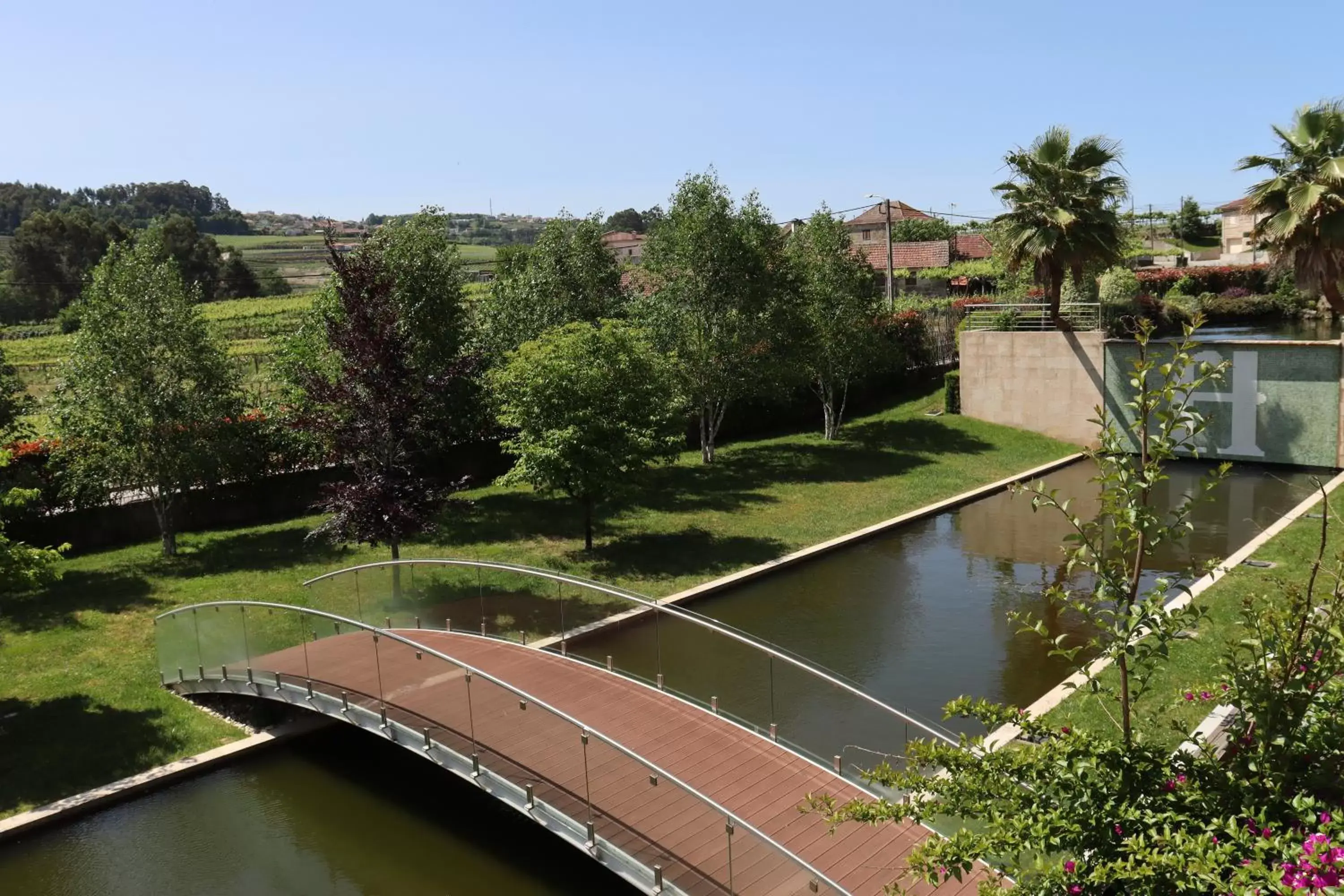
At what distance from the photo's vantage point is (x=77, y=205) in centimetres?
12150

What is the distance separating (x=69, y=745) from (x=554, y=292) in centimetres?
1699

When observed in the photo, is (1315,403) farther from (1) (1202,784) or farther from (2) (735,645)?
(1) (1202,784)

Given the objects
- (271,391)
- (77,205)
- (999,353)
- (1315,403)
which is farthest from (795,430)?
(77,205)

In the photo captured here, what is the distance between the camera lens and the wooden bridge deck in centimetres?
861

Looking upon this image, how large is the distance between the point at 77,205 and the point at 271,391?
119 m

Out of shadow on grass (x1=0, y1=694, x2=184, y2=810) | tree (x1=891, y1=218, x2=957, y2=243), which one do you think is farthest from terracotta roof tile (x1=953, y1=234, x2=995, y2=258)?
shadow on grass (x1=0, y1=694, x2=184, y2=810)

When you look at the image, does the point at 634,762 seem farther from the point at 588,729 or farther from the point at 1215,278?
the point at 1215,278

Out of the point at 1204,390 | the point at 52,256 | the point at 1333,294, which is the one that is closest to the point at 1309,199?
the point at 1333,294

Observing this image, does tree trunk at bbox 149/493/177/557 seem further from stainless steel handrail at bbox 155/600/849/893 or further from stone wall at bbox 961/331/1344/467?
stone wall at bbox 961/331/1344/467

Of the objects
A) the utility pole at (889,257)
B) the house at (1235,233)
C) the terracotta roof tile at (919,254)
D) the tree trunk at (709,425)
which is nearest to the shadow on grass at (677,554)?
the tree trunk at (709,425)

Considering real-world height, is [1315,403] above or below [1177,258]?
below

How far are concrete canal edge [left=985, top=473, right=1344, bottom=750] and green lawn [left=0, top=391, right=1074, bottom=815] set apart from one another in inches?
277

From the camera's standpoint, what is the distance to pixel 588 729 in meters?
9.48

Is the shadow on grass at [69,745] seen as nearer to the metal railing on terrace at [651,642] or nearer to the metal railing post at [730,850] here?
the metal railing on terrace at [651,642]
